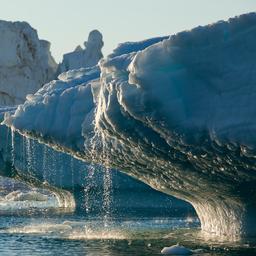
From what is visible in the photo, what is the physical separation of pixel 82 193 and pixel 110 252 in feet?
86.6

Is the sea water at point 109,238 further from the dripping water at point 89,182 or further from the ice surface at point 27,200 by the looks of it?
the ice surface at point 27,200

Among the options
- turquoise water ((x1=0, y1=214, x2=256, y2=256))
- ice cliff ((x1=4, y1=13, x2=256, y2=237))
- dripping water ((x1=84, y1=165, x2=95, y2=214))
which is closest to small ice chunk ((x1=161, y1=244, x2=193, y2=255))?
turquoise water ((x1=0, y1=214, x2=256, y2=256))

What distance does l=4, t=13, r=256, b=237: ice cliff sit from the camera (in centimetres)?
1512

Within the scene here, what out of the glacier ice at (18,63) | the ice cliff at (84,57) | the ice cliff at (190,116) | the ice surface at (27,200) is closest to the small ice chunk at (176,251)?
the ice cliff at (190,116)

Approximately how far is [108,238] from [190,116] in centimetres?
835

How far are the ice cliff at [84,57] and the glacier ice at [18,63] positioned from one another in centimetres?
290

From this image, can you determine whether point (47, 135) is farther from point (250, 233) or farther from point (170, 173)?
point (250, 233)

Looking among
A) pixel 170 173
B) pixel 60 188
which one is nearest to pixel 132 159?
pixel 170 173

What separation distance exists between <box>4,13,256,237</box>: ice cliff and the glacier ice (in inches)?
2495

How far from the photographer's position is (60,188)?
1766 inches

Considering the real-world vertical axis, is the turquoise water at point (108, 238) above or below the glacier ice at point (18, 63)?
below

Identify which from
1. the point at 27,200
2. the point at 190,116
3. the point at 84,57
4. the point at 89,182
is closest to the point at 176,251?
the point at 190,116

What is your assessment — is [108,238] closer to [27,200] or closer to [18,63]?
[27,200]

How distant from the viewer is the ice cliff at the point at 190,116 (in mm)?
15125
